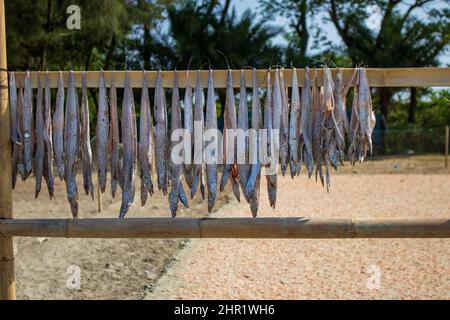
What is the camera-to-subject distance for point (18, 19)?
30.7 ft

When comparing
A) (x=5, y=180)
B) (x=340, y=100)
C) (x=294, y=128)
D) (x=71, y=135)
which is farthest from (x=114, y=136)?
(x=340, y=100)

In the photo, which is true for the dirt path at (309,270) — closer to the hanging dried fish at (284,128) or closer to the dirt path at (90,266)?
the dirt path at (90,266)

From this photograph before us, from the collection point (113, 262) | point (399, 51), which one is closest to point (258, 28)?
point (399, 51)

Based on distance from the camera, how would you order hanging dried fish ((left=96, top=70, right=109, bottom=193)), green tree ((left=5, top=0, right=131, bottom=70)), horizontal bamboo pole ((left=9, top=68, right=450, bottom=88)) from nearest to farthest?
1. horizontal bamboo pole ((left=9, top=68, right=450, bottom=88))
2. hanging dried fish ((left=96, top=70, right=109, bottom=193))
3. green tree ((left=5, top=0, right=131, bottom=70))

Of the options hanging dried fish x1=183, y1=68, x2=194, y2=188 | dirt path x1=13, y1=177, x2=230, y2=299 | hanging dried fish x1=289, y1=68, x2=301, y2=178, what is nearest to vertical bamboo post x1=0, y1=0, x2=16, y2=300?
hanging dried fish x1=183, y1=68, x2=194, y2=188

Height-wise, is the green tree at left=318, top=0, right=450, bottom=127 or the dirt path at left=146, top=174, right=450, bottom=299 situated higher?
the green tree at left=318, top=0, right=450, bottom=127

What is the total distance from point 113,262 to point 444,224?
3.88 metres

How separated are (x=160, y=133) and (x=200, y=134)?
185 millimetres

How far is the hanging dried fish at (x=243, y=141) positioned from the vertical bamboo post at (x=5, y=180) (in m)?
1.08

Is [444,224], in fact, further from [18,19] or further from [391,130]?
[391,130]

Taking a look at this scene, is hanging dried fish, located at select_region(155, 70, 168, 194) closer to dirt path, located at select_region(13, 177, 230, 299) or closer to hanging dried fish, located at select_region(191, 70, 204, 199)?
hanging dried fish, located at select_region(191, 70, 204, 199)

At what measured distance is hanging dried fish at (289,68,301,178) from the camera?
2.42m

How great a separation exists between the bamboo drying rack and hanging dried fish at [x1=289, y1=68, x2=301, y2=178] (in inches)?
2.8

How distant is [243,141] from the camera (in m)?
2.43
